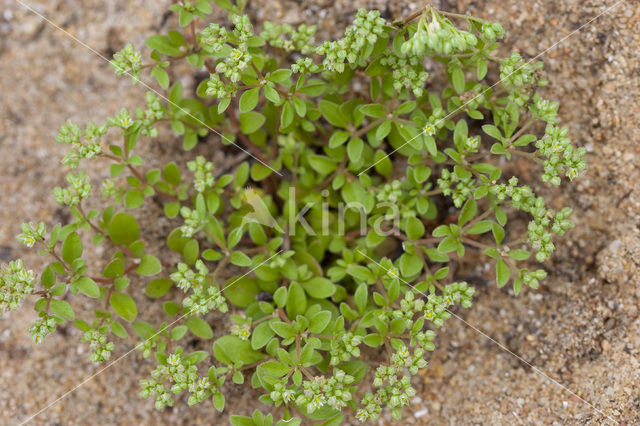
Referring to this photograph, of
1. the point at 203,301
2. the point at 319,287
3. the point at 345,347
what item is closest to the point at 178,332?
the point at 203,301

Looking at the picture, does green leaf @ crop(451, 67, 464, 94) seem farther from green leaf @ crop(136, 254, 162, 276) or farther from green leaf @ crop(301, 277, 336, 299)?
green leaf @ crop(136, 254, 162, 276)

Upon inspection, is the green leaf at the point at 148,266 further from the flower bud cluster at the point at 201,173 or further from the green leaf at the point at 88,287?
the flower bud cluster at the point at 201,173

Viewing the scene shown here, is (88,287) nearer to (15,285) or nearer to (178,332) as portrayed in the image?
(15,285)

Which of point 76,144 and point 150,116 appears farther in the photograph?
point 150,116

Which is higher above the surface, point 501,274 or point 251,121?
point 251,121

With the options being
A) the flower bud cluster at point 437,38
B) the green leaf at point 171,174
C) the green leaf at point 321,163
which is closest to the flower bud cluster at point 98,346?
the green leaf at point 171,174

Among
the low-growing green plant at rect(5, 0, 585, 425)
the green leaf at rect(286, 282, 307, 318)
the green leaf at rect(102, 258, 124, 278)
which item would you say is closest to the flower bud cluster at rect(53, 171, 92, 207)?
the low-growing green plant at rect(5, 0, 585, 425)
